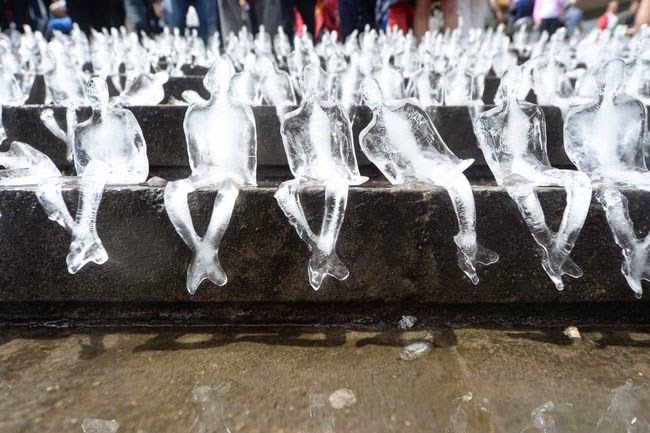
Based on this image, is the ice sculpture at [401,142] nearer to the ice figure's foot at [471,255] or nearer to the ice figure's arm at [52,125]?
the ice figure's foot at [471,255]

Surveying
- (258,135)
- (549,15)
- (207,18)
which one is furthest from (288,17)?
(258,135)

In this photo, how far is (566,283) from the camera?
1.76m

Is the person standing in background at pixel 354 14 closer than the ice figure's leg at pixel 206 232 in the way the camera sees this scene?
No

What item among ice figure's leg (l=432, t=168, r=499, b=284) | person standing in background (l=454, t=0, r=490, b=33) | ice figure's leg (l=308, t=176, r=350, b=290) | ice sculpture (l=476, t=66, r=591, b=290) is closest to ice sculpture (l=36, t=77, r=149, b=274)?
ice figure's leg (l=308, t=176, r=350, b=290)

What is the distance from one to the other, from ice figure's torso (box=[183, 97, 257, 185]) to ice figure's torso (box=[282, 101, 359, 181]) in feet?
0.59

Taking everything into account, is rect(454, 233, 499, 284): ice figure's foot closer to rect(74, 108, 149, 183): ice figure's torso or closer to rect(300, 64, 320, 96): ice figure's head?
rect(300, 64, 320, 96): ice figure's head

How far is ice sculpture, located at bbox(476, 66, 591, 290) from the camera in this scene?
1693 mm

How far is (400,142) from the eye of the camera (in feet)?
6.59

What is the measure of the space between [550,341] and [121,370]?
1.58 m

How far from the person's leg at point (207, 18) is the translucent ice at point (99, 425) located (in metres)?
5.33

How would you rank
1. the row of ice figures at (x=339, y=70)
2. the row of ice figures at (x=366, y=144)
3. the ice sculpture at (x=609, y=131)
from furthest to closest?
the row of ice figures at (x=339, y=70) → the ice sculpture at (x=609, y=131) → the row of ice figures at (x=366, y=144)

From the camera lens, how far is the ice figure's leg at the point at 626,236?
169 cm

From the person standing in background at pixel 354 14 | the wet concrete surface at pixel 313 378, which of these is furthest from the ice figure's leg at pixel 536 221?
the person standing in background at pixel 354 14

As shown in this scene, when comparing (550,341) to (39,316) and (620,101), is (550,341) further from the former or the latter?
(39,316)
